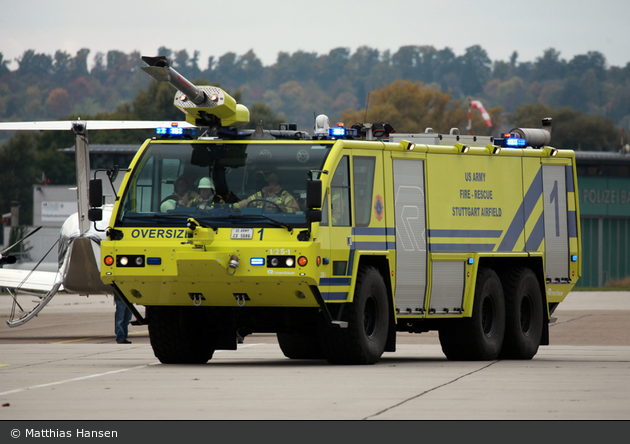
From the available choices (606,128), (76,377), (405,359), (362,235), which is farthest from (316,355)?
(606,128)

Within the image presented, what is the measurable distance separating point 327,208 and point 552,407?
15.6ft

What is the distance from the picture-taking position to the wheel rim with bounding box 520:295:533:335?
1838cm

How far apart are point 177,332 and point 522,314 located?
223 inches

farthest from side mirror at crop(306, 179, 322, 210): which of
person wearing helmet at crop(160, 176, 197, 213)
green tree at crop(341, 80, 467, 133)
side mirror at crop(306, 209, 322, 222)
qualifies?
green tree at crop(341, 80, 467, 133)

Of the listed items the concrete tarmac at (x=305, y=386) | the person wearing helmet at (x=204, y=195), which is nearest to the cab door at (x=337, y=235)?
the concrete tarmac at (x=305, y=386)

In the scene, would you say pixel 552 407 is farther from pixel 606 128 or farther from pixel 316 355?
pixel 606 128

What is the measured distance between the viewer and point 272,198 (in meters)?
14.7

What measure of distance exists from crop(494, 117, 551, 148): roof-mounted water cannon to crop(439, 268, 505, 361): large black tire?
2.23 m

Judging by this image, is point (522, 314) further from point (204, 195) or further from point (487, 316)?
point (204, 195)

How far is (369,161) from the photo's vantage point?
1540 cm

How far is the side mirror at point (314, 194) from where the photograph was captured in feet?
45.4

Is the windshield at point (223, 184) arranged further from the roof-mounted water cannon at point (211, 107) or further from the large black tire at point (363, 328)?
the large black tire at point (363, 328)

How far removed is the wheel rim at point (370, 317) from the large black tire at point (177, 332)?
216 cm

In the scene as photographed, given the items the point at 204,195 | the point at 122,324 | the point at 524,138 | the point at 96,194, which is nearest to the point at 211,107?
the point at 204,195
